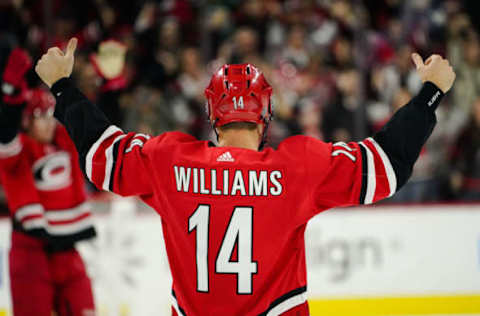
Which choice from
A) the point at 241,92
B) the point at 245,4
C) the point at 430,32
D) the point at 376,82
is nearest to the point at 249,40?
the point at 245,4

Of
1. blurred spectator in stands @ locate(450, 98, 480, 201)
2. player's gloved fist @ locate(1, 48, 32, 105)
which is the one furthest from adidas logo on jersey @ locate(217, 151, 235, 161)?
blurred spectator in stands @ locate(450, 98, 480, 201)

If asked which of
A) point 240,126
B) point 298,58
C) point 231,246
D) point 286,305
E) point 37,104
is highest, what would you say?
point 298,58

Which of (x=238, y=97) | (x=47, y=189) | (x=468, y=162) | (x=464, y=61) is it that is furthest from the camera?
(x=464, y=61)

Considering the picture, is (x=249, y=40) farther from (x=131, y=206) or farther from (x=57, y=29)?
(x=131, y=206)

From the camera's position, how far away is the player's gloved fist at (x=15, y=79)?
10.6 ft

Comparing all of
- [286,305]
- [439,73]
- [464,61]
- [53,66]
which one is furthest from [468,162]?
[53,66]

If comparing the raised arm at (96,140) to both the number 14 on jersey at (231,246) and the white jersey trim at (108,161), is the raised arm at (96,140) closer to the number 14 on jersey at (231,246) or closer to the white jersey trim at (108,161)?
the white jersey trim at (108,161)

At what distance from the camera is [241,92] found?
6.15 feet

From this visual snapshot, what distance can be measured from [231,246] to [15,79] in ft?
6.47

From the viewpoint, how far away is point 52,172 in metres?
3.51

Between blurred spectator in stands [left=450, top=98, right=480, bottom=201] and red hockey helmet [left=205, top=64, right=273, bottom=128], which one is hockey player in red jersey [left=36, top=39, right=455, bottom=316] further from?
blurred spectator in stands [left=450, top=98, right=480, bottom=201]

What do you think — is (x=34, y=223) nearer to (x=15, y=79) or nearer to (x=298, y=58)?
(x=15, y=79)

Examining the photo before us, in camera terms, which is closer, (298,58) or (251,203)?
(251,203)

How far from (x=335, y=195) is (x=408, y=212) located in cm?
319
